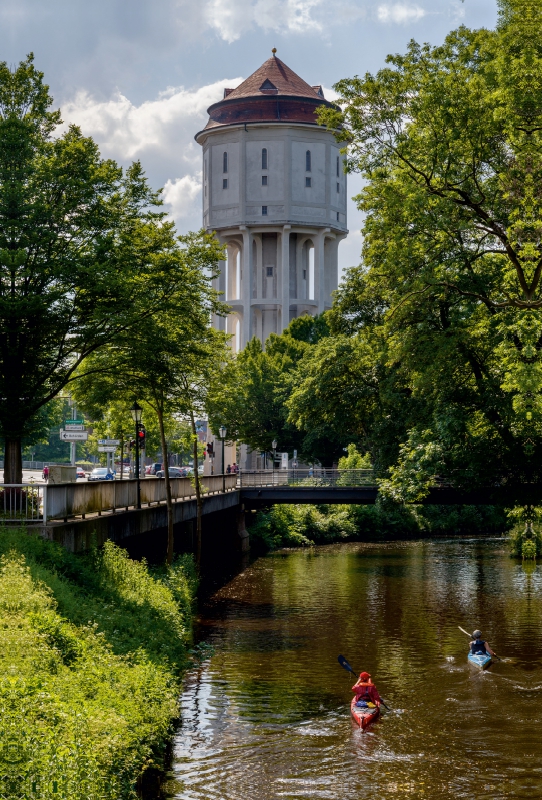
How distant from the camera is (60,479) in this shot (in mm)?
25875

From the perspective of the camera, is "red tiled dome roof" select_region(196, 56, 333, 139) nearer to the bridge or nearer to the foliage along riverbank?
the bridge

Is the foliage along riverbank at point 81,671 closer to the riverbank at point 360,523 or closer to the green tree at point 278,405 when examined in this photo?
the riverbank at point 360,523

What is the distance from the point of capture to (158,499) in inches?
1414

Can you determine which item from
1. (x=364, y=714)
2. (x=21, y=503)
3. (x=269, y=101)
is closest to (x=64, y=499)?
(x=21, y=503)

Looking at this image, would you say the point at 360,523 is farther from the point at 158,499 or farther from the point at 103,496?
the point at 103,496

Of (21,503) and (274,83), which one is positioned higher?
(274,83)

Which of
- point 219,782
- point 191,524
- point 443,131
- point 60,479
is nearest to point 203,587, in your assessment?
point 191,524

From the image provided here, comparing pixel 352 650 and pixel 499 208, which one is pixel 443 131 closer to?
pixel 499 208

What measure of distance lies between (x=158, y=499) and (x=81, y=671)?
2153 centimetres

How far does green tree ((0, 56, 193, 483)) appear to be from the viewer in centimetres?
2475

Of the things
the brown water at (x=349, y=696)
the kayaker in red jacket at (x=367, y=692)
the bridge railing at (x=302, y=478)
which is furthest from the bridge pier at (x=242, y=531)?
the kayaker in red jacket at (x=367, y=692)

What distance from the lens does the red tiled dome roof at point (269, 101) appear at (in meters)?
99.2

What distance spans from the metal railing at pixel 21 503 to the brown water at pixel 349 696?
4.83m

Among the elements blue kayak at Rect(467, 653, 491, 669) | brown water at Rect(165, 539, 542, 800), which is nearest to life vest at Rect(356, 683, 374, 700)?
brown water at Rect(165, 539, 542, 800)
